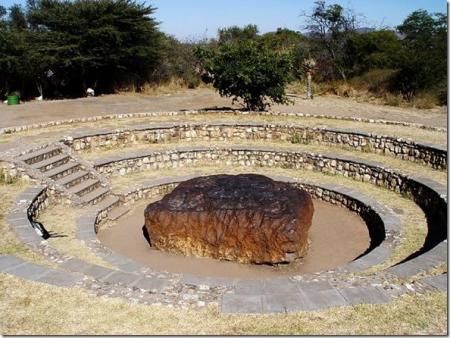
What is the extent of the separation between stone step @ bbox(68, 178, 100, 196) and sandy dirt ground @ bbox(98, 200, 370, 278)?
1.19m

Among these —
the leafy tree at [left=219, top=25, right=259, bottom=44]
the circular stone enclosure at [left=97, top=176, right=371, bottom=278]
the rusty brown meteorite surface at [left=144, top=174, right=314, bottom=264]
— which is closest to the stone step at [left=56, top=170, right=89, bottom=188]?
the circular stone enclosure at [left=97, top=176, right=371, bottom=278]

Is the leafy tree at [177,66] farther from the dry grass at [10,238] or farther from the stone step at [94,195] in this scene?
the dry grass at [10,238]

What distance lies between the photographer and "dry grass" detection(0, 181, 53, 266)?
6926 millimetres

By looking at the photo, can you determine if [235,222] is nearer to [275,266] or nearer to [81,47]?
[275,266]

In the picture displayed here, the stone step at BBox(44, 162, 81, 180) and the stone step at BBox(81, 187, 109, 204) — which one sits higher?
the stone step at BBox(44, 162, 81, 180)

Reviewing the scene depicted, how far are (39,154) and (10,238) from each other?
465 centimetres

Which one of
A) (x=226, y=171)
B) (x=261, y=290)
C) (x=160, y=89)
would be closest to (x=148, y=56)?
(x=160, y=89)

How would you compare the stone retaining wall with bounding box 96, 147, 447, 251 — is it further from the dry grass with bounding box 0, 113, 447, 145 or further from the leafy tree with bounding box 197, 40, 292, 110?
the leafy tree with bounding box 197, 40, 292, 110

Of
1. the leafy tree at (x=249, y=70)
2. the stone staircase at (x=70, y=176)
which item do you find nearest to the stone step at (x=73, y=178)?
the stone staircase at (x=70, y=176)

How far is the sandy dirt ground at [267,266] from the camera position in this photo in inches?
317

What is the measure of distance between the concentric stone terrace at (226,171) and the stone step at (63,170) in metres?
0.03

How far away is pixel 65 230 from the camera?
902 cm

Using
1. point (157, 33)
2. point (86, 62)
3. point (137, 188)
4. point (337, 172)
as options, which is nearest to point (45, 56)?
point (86, 62)

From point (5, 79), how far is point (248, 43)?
55.4 ft
